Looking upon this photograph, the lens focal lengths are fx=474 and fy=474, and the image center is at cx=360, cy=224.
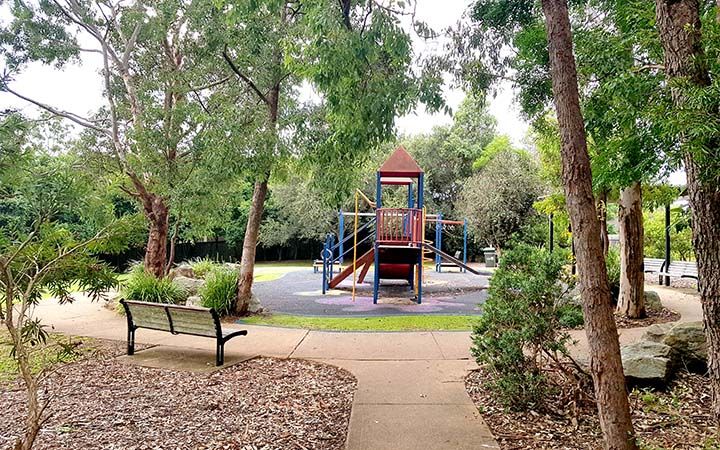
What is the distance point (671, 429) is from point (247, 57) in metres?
7.97

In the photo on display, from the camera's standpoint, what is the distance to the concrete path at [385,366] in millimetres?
3373

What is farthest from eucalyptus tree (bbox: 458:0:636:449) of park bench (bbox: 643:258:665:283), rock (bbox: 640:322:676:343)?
park bench (bbox: 643:258:665:283)

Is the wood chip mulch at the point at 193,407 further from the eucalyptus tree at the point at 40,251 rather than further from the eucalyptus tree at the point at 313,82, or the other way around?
the eucalyptus tree at the point at 313,82

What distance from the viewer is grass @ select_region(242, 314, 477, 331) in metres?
7.86

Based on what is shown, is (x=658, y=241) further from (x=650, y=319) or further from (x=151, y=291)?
(x=151, y=291)

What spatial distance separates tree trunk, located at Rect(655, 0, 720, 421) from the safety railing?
8857 millimetres

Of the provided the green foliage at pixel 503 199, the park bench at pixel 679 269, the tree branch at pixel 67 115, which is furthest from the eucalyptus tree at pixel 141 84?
the green foliage at pixel 503 199

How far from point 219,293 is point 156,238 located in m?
3.19

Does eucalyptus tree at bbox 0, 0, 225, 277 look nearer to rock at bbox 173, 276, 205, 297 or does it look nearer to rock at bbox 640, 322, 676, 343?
rock at bbox 173, 276, 205, 297

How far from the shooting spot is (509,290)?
13.3 feet

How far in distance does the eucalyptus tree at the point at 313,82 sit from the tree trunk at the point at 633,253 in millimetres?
4770

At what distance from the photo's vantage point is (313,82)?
5.85 metres

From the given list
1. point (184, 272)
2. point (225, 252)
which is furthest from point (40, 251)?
point (225, 252)

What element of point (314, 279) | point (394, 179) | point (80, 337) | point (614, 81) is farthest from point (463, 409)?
point (314, 279)
